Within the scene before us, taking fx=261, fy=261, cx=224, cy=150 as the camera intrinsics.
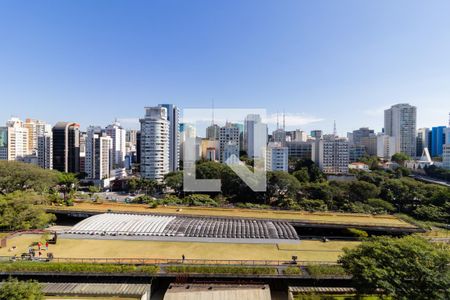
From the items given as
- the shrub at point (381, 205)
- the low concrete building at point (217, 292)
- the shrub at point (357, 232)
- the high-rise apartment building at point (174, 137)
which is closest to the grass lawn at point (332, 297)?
the low concrete building at point (217, 292)

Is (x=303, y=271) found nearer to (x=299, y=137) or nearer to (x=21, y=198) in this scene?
(x=21, y=198)

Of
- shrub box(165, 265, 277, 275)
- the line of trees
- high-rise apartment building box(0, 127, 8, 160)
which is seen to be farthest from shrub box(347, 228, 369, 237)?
high-rise apartment building box(0, 127, 8, 160)

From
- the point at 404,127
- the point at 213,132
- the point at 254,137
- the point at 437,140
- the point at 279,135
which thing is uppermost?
the point at 404,127

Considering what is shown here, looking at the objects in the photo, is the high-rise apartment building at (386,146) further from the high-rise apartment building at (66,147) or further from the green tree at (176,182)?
the high-rise apartment building at (66,147)

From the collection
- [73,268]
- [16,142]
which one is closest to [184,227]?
[73,268]

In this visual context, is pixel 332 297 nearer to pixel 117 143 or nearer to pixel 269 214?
pixel 269 214

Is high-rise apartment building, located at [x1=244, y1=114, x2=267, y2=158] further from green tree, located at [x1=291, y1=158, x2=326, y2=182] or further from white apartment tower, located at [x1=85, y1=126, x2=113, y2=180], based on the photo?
white apartment tower, located at [x1=85, y1=126, x2=113, y2=180]
